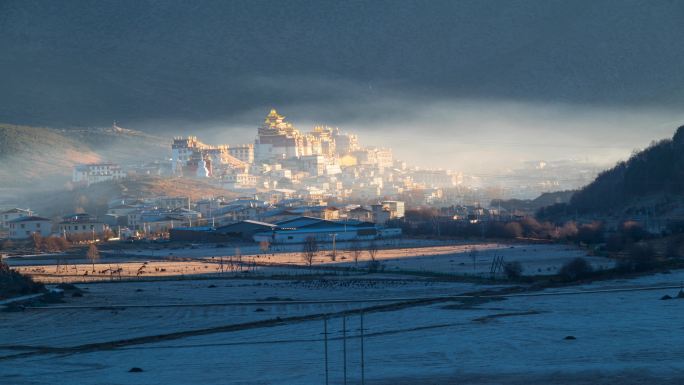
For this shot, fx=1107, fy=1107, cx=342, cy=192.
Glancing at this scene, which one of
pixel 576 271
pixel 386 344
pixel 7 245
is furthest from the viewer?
pixel 7 245

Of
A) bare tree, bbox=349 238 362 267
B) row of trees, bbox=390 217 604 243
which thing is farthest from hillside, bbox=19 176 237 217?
bare tree, bbox=349 238 362 267

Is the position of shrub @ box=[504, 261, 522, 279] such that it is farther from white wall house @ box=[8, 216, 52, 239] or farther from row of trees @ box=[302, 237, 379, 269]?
white wall house @ box=[8, 216, 52, 239]

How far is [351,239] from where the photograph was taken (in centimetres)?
2742

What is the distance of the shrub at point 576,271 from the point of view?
14.3 metres

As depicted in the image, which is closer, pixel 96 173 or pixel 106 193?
pixel 106 193

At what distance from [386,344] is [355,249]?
43.0 ft

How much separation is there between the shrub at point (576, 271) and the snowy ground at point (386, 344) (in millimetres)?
2923

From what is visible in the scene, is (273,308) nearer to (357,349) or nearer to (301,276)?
(357,349)

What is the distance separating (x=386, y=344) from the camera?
29.1 feet

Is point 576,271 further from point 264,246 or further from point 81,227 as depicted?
point 81,227

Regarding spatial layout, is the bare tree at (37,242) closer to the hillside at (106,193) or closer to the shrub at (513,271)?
the hillside at (106,193)

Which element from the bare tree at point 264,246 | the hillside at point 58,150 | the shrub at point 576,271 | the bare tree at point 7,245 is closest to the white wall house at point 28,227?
the bare tree at point 7,245

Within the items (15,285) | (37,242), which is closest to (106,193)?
(37,242)

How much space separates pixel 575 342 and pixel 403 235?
2045 centimetres
